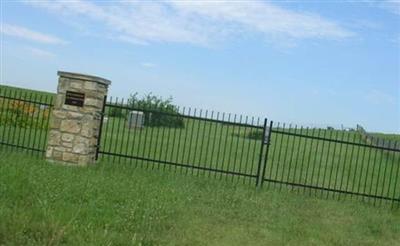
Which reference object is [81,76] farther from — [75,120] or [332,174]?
[332,174]

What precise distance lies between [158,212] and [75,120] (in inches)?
173

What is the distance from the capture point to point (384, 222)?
9555 millimetres

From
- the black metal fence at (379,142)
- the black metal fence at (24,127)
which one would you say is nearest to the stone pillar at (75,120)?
the black metal fence at (24,127)

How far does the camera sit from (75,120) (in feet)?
37.7

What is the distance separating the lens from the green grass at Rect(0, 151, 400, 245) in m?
6.36

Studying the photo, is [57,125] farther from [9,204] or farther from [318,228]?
[318,228]

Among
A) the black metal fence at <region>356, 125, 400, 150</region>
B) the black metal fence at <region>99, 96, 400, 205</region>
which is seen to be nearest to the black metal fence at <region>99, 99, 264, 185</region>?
the black metal fence at <region>99, 96, 400, 205</region>

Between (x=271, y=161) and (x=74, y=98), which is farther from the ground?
(x=74, y=98)

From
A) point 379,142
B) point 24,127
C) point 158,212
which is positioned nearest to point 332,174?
point 379,142

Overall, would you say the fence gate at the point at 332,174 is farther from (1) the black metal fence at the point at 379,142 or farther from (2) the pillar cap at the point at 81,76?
(2) the pillar cap at the point at 81,76

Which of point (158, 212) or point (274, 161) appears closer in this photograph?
point (158, 212)

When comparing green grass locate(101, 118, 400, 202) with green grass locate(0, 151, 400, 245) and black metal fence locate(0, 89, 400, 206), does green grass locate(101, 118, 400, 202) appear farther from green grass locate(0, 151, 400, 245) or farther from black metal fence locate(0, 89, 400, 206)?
green grass locate(0, 151, 400, 245)

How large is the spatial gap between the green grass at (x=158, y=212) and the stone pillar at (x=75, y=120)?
48cm

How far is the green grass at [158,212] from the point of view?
636 cm
